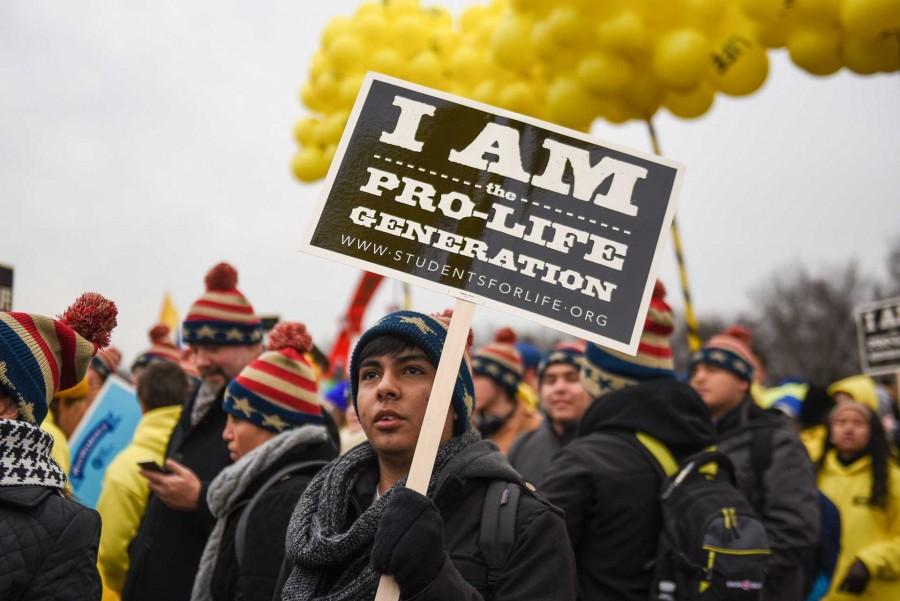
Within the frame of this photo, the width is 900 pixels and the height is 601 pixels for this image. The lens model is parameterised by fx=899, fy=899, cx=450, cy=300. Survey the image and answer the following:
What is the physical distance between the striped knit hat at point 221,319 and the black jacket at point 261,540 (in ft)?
4.05

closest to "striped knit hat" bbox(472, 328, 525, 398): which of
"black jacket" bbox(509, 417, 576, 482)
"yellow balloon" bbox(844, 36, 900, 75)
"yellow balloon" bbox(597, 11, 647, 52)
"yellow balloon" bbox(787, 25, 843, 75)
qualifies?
"black jacket" bbox(509, 417, 576, 482)

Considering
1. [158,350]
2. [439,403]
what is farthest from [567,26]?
[439,403]

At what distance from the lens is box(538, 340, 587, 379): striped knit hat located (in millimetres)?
5621

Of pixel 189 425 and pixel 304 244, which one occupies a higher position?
pixel 304 244

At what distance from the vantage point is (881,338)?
8234 mm

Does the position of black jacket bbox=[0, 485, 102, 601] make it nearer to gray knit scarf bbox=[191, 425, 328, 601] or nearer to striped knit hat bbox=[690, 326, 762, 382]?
gray knit scarf bbox=[191, 425, 328, 601]

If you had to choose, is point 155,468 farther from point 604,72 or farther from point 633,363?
point 604,72

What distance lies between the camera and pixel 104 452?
5441mm

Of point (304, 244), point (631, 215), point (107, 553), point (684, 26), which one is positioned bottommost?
point (107, 553)

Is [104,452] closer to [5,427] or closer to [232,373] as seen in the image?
[232,373]

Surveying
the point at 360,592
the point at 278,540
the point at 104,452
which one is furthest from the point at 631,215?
the point at 104,452

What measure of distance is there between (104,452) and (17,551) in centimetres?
346

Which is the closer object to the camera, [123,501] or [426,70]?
[123,501]

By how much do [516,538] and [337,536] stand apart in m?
0.48
